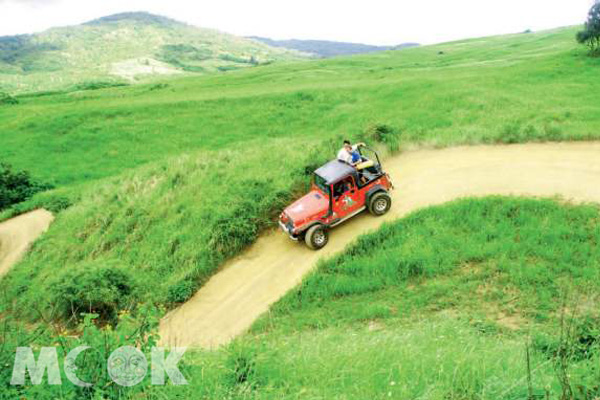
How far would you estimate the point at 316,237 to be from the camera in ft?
42.3

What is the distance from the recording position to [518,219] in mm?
11656

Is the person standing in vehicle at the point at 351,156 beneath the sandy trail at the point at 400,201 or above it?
above

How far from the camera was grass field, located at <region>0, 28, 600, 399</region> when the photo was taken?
4.93 meters

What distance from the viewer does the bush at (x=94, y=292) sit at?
12.1 m

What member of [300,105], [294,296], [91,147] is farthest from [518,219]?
[91,147]

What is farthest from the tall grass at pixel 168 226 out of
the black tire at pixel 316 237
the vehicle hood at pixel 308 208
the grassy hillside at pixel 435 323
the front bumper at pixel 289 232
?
the grassy hillside at pixel 435 323

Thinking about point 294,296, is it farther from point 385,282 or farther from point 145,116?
point 145,116

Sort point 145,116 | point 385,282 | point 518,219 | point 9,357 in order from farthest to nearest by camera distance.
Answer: point 145,116, point 518,219, point 385,282, point 9,357

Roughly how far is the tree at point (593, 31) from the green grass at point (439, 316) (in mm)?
35852

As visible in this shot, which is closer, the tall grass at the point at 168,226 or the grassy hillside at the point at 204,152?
the tall grass at the point at 168,226

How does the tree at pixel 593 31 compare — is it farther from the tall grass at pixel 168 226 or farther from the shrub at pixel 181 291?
the shrub at pixel 181 291

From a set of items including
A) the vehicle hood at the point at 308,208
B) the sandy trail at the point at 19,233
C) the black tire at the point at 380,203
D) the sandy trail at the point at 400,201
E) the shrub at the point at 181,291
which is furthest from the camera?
the sandy trail at the point at 19,233

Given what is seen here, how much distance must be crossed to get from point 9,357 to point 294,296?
7.23m

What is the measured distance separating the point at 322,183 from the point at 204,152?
1218 cm
